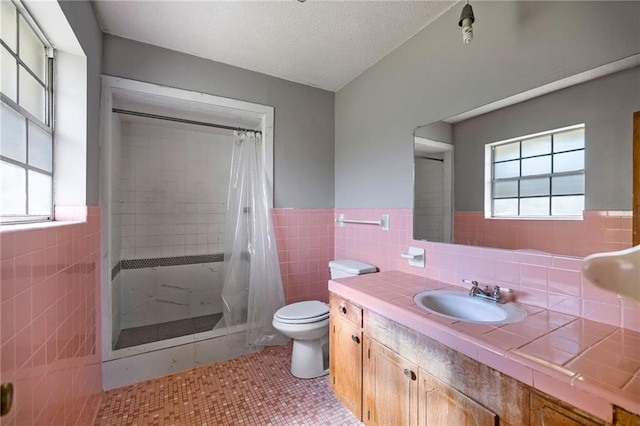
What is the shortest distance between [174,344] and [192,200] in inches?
62.2

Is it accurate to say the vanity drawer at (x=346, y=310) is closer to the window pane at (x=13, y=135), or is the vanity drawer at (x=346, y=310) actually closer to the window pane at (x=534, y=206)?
the window pane at (x=534, y=206)

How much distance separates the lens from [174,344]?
2.02 meters

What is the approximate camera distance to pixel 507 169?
1382 millimetres

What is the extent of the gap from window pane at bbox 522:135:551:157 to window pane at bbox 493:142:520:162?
0.03 metres

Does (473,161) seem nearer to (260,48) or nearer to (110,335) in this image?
(260,48)

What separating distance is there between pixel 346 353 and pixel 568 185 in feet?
4.48

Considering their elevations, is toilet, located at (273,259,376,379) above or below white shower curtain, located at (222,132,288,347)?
below

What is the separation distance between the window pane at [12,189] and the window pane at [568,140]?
2173 mm

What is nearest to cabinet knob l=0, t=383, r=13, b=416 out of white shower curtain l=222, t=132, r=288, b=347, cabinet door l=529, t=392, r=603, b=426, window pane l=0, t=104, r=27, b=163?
window pane l=0, t=104, r=27, b=163

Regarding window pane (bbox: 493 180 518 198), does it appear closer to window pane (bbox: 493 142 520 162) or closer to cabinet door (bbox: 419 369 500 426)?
window pane (bbox: 493 142 520 162)

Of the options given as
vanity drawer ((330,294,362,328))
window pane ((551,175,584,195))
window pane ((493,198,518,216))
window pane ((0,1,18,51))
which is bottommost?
vanity drawer ((330,294,362,328))

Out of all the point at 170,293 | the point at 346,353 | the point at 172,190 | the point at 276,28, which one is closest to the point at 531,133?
the point at 346,353

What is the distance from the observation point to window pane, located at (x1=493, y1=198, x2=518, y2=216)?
1350mm

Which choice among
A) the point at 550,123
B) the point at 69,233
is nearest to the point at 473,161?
the point at 550,123
